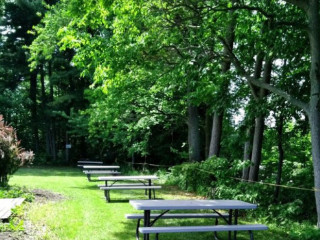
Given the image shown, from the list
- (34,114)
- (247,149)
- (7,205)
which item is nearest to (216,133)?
(247,149)

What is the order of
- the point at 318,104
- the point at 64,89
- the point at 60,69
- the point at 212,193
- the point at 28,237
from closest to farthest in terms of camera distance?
1. the point at 28,237
2. the point at 318,104
3. the point at 212,193
4. the point at 60,69
5. the point at 64,89

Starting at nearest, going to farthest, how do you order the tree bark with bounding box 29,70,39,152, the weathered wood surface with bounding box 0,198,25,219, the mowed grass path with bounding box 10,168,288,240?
1. the mowed grass path with bounding box 10,168,288,240
2. the weathered wood surface with bounding box 0,198,25,219
3. the tree bark with bounding box 29,70,39,152

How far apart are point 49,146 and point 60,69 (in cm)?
620

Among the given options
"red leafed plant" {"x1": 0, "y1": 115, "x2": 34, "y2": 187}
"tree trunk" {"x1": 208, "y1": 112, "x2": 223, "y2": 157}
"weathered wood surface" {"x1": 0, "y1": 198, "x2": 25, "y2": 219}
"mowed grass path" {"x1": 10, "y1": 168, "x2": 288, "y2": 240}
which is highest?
"tree trunk" {"x1": 208, "y1": 112, "x2": 223, "y2": 157}

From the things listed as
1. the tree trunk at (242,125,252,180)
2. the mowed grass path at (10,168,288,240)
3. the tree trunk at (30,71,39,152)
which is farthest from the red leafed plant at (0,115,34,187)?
the tree trunk at (30,71,39,152)

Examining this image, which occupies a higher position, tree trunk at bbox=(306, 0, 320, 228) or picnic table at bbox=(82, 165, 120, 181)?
tree trunk at bbox=(306, 0, 320, 228)

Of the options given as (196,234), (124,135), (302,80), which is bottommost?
(196,234)

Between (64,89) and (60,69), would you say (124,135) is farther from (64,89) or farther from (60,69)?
(64,89)

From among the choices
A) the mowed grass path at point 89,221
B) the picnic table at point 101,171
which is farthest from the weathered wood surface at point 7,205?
the picnic table at point 101,171

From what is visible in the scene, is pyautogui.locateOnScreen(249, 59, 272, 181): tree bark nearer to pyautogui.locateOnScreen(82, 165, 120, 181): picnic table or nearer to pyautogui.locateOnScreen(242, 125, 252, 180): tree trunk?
pyautogui.locateOnScreen(242, 125, 252, 180): tree trunk

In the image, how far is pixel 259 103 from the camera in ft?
30.3

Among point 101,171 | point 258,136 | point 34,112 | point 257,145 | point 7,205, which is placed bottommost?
point 7,205

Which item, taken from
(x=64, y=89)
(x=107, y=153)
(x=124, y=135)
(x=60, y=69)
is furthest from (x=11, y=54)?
(x=124, y=135)

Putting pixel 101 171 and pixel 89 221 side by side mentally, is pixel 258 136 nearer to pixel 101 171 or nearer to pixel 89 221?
pixel 89 221
